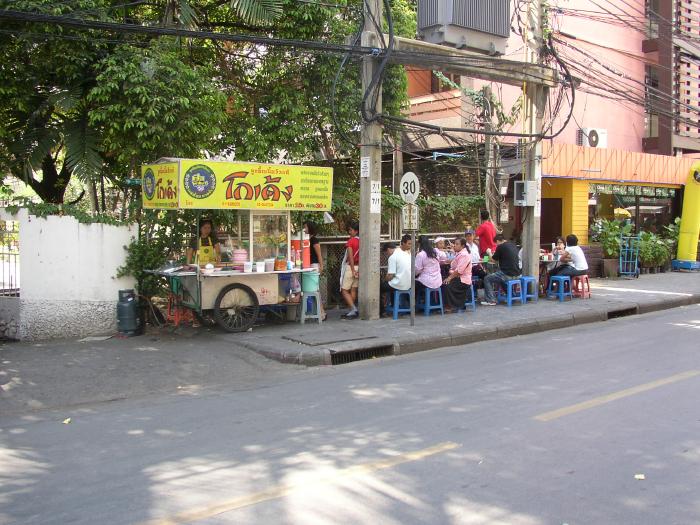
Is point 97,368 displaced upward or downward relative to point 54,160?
downward

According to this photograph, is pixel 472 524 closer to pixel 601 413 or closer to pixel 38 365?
pixel 601 413

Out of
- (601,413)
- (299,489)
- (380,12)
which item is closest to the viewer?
(299,489)

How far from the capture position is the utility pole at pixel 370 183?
11.6m

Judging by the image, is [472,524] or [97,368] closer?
[472,524]

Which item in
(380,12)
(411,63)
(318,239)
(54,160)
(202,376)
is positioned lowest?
(202,376)

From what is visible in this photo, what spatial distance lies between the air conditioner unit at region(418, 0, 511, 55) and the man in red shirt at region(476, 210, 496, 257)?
401 cm

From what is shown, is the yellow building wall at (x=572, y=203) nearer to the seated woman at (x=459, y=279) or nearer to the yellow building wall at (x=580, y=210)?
the yellow building wall at (x=580, y=210)

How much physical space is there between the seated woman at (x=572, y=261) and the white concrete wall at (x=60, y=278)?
9789mm

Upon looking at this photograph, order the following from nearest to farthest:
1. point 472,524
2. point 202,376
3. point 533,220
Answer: point 472,524 < point 202,376 < point 533,220

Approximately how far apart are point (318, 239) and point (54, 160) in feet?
18.3

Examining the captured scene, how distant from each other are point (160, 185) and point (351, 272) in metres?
3.96

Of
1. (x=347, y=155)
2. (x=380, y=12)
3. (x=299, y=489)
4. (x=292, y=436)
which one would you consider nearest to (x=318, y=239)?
(x=347, y=155)

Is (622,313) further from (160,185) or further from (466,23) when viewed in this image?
(160,185)

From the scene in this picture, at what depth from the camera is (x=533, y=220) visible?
14.5 m
